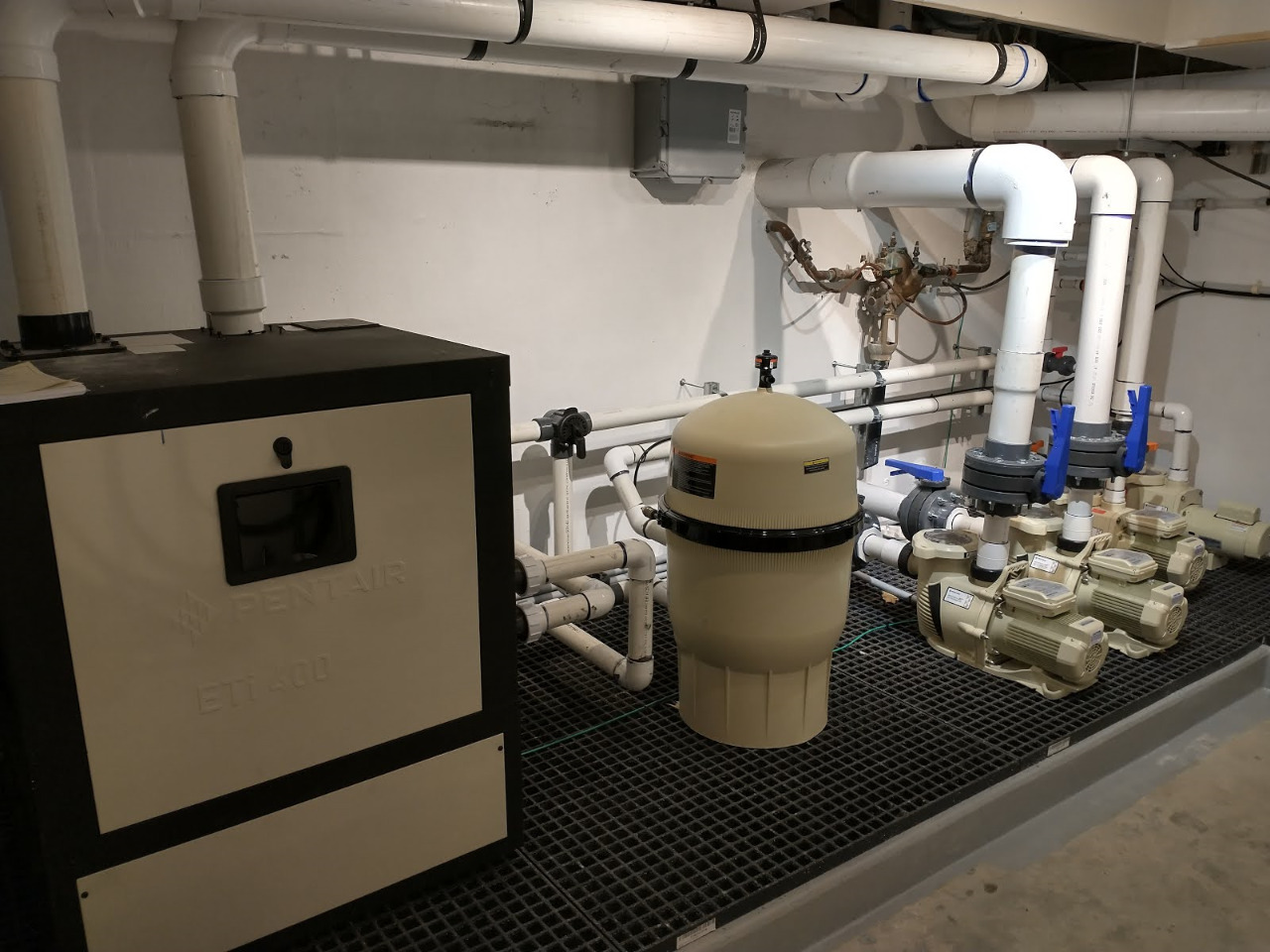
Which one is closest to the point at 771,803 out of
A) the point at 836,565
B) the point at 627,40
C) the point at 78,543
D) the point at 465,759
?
the point at 836,565

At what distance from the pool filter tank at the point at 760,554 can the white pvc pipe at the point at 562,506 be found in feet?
1.87

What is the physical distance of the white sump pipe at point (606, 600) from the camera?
6.88 ft

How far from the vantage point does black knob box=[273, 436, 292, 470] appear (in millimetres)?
1315

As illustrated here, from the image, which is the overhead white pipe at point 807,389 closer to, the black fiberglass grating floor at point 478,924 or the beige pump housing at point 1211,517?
the beige pump housing at point 1211,517

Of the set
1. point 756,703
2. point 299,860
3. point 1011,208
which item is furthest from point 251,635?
point 1011,208

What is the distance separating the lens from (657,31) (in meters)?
2.04

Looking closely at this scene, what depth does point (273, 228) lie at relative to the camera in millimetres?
2180

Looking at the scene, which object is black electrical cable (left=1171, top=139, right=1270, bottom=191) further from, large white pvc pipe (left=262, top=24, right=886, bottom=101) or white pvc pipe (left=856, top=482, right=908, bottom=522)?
white pvc pipe (left=856, top=482, right=908, bottom=522)

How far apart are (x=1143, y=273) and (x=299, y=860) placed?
9.75ft

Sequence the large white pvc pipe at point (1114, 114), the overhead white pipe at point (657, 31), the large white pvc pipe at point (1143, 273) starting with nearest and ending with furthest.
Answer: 1. the overhead white pipe at point (657, 31)
2. the large white pvc pipe at point (1114, 114)
3. the large white pvc pipe at point (1143, 273)

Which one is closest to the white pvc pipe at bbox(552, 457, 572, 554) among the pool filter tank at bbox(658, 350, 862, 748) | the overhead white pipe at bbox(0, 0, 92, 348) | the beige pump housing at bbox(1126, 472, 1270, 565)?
the pool filter tank at bbox(658, 350, 862, 748)

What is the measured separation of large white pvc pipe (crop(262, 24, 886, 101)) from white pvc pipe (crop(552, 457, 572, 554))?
3.27 ft

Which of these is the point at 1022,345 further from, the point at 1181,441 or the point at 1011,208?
the point at 1181,441

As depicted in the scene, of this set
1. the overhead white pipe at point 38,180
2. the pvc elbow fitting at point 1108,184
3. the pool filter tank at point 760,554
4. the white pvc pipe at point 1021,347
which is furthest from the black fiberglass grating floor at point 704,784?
the pvc elbow fitting at point 1108,184
